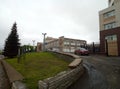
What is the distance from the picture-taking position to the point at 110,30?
32.0m

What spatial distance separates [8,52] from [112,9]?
31133mm

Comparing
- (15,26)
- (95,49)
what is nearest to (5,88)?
(95,49)

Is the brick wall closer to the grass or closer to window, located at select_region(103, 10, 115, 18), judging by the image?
window, located at select_region(103, 10, 115, 18)

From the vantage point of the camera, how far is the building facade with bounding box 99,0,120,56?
3002cm

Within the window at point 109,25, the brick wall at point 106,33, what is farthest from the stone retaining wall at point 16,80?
the window at point 109,25

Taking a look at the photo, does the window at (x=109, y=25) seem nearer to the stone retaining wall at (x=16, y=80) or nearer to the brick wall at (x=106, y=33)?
Answer: the brick wall at (x=106, y=33)

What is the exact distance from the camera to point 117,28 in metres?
30.1

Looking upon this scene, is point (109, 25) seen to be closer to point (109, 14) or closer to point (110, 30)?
point (110, 30)

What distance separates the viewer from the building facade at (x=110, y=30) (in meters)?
30.0

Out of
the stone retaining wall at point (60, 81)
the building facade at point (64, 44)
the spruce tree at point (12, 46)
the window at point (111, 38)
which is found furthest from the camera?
the building facade at point (64, 44)

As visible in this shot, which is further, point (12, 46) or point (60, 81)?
point (12, 46)

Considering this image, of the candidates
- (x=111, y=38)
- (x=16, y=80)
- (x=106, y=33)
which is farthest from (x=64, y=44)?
(x=16, y=80)

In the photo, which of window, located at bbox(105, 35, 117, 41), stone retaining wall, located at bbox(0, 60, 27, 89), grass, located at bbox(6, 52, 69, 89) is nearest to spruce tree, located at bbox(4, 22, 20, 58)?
grass, located at bbox(6, 52, 69, 89)

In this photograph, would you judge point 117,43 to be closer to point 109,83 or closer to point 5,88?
point 109,83
